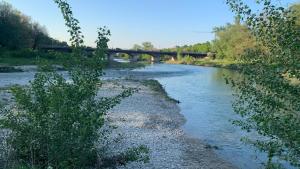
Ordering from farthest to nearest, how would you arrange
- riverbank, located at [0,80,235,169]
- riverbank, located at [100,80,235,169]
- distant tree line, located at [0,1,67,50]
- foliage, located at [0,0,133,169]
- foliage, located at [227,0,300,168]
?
distant tree line, located at [0,1,67,50]
riverbank, located at [100,80,235,169]
riverbank, located at [0,80,235,169]
foliage, located at [0,0,133,169]
foliage, located at [227,0,300,168]

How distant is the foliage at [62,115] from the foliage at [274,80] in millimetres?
3646

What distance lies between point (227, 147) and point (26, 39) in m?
85.0

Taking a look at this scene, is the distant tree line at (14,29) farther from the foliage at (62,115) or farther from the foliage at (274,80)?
the foliage at (274,80)

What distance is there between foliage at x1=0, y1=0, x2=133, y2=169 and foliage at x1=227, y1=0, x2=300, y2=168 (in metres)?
3.65

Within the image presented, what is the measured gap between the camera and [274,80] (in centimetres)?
852

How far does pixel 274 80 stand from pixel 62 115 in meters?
4.86

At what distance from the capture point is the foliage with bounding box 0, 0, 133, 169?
10.1 m

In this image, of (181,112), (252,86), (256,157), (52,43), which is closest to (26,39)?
(52,43)

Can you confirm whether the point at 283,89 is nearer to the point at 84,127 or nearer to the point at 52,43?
the point at 84,127

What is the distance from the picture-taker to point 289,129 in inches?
313

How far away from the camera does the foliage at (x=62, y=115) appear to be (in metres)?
10.1

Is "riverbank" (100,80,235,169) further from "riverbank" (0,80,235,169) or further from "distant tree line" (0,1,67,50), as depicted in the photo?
"distant tree line" (0,1,67,50)

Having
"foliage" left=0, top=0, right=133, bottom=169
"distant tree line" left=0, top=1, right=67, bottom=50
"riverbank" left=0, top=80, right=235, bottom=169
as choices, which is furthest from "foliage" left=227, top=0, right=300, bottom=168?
"distant tree line" left=0, top=1, right=67, bottom=50

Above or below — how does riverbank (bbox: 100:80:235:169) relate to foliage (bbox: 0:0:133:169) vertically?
below
